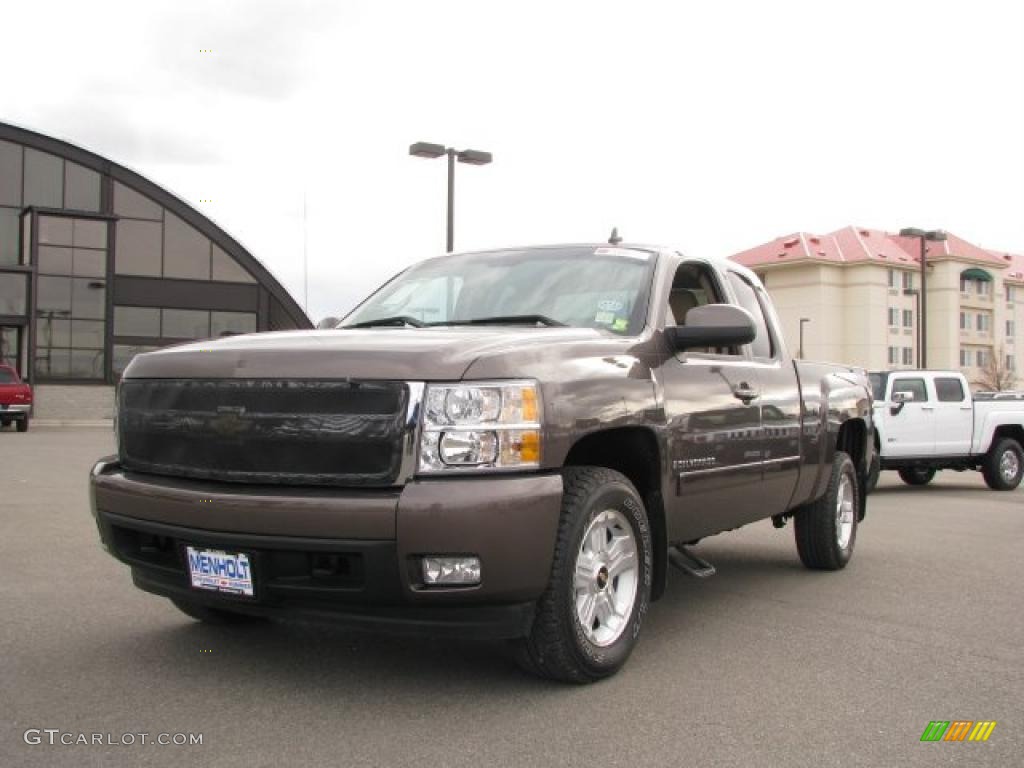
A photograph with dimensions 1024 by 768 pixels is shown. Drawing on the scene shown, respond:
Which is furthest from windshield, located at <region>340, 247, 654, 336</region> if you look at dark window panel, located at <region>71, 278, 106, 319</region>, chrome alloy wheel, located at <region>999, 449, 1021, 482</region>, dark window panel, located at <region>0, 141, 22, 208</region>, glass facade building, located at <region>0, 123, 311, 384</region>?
dark window panel, located at <region>0, 141, 22, 208</region>

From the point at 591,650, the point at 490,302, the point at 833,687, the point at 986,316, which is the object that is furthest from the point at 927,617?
the point at 986,316

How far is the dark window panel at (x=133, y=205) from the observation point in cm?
3994

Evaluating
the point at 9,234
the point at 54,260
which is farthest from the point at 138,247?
the point at 9,234

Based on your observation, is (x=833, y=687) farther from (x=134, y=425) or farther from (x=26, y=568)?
(x=26, y=568)

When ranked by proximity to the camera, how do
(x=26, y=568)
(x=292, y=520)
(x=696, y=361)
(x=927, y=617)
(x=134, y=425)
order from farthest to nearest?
(x=26, y=568)
(x=927, y=617)
(x=696, y=361)
(x=134, y=425)
(x=292, y=520)

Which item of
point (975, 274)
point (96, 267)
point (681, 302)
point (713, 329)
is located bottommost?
point (713, 329)

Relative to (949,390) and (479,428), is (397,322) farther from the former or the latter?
(949,390)

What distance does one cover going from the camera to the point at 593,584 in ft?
13.6

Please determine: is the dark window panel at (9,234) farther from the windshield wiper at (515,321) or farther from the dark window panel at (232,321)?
the windshield wiper at (515,321)

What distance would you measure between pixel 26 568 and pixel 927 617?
5437 millimetres

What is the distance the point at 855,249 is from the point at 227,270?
171 feet

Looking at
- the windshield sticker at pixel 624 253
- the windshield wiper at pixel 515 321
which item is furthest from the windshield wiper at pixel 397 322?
the windshield sticker at pixel 624 253

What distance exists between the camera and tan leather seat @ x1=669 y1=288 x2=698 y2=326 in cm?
535

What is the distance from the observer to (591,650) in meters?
4.05
